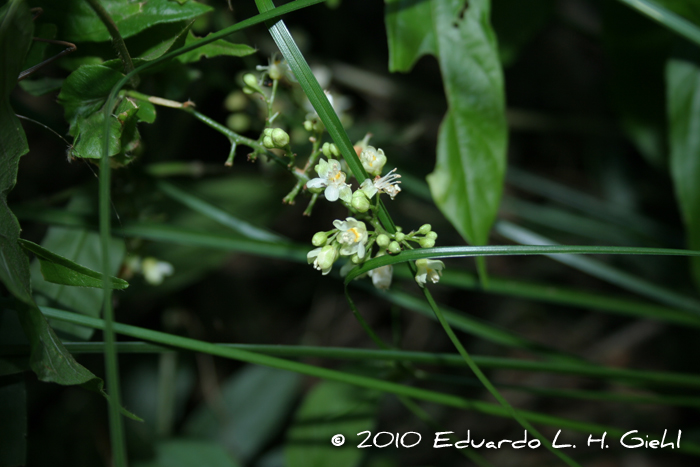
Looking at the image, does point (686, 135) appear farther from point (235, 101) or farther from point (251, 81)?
point (235, 101)

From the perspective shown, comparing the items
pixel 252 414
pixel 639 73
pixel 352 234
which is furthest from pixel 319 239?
pixel 639 73

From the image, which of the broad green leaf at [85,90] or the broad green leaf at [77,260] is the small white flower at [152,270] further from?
the broad green leaf at [85,90]

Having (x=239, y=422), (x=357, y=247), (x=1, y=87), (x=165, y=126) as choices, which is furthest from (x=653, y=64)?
(x=239, y=422)

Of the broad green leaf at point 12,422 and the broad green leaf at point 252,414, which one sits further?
the broad green leaf at point 252,414

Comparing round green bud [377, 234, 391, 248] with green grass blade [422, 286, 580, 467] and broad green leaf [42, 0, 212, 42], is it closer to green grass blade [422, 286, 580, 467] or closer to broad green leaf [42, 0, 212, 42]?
green grass blade [422, 286, 580, 467]

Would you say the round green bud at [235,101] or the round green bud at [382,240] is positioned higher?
the round green bud at [235,101]

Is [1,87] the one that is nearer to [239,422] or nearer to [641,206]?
[239,422]

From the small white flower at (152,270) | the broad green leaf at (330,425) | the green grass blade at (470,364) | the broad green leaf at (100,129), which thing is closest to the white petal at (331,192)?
the green grass blade at (470,364)
